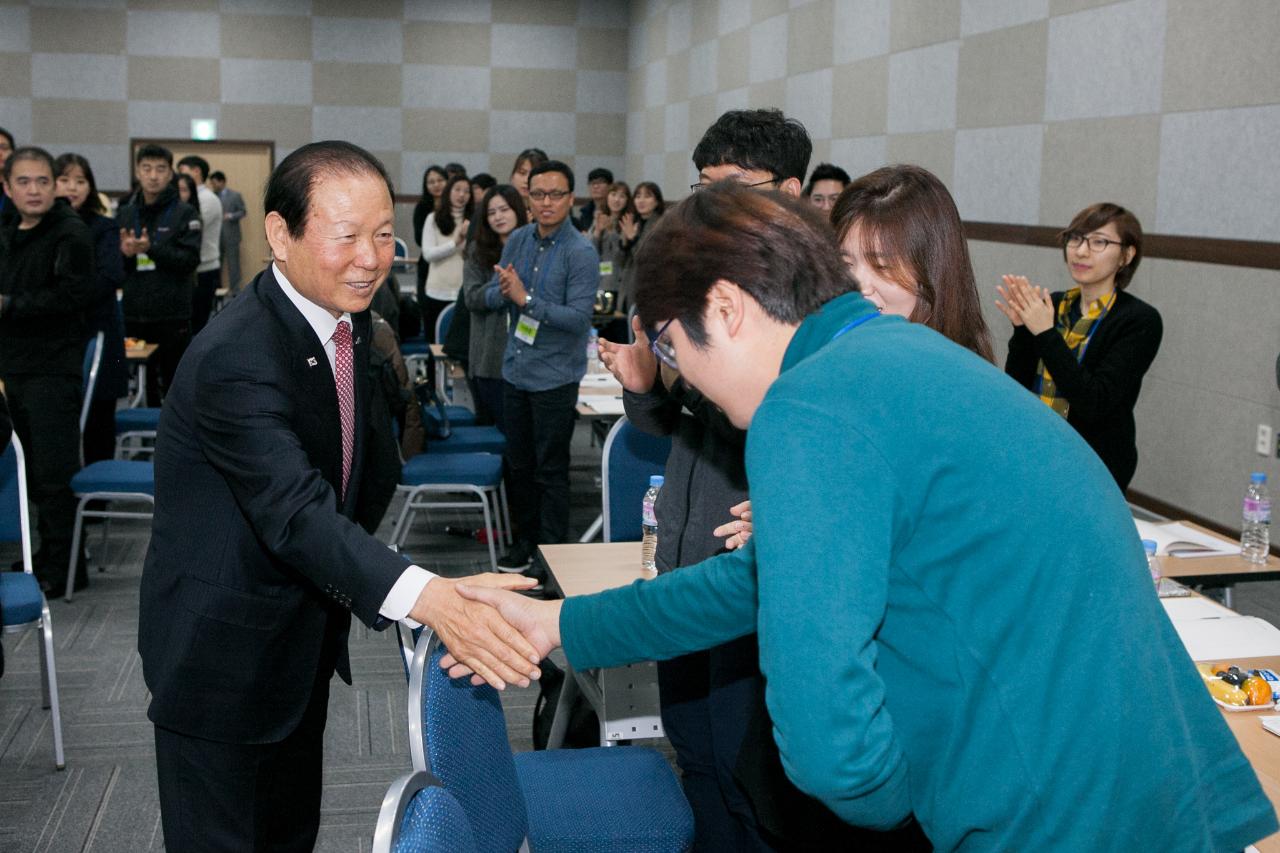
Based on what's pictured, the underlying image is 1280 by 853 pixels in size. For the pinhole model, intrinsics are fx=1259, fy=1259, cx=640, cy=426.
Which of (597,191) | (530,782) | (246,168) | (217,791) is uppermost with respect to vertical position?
(246,168)

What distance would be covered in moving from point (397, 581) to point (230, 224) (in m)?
11.9

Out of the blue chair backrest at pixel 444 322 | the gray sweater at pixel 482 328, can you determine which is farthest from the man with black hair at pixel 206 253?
the gray sweater at pixel 482 328

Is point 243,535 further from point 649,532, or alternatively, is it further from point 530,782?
point 649,532

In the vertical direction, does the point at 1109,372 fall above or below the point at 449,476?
above

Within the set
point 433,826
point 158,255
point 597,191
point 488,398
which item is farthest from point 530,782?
point 597,191

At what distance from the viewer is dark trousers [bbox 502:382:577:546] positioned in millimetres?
5070

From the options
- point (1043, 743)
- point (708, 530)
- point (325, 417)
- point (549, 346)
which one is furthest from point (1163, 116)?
point (1043, 743)

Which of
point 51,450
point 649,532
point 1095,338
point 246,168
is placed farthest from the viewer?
point 246,168

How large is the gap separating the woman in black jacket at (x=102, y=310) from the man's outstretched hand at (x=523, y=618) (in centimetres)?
358

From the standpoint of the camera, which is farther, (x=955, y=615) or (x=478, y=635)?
(x=478, y=635)

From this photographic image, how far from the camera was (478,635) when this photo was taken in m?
1.80

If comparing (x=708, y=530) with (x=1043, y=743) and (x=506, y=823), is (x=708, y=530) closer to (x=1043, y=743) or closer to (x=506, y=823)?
(x=506, y=823)

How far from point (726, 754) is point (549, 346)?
3.15 meters

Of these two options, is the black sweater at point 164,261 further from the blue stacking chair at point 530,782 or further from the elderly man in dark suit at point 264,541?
the elderly man in dark suit at point 264,541
